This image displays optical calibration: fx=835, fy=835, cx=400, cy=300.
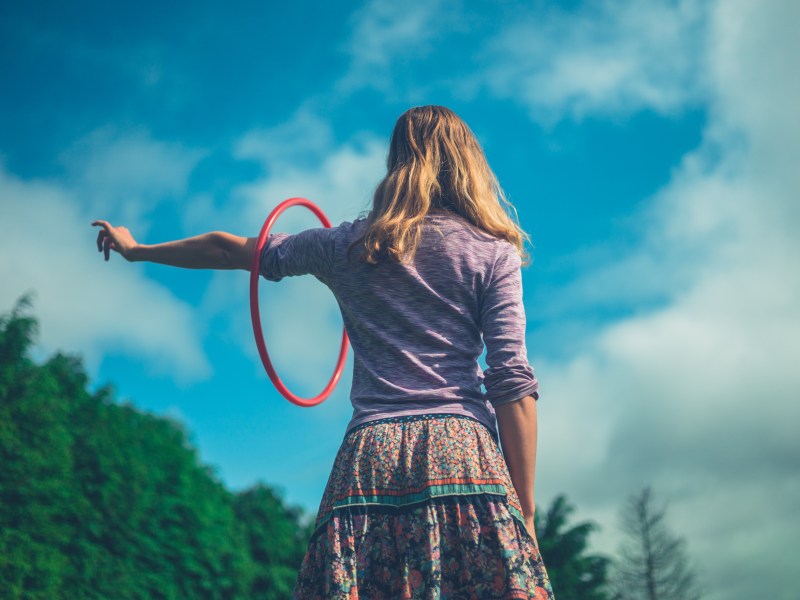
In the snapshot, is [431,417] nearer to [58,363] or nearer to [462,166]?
[462,166]

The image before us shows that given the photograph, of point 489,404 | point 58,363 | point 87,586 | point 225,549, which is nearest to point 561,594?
point 225,549

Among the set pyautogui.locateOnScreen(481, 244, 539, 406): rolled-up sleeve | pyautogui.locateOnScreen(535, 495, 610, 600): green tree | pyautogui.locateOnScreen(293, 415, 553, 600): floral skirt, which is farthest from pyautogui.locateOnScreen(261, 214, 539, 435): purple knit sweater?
pyautogui.locateOnScreen(535, 495, 610, 600): green tree

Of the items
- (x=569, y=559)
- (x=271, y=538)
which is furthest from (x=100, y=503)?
(x=569, y=559)

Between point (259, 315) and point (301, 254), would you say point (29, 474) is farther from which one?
point (301, 254)

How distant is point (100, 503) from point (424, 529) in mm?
30805

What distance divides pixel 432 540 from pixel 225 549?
124ft

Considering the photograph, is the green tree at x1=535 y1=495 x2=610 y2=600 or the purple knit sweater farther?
the green tree at x1=535 y1=495 x2=610 y2=600

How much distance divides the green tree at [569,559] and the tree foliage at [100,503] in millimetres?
14082

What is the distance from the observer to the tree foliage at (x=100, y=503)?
25.7m

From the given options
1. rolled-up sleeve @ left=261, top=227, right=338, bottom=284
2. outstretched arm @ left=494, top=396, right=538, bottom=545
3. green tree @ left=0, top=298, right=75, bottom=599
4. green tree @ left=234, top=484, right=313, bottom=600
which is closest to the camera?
outstretched arm @ left=494, top=396, right=538, bottom=545

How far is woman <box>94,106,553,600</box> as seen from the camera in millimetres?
2740

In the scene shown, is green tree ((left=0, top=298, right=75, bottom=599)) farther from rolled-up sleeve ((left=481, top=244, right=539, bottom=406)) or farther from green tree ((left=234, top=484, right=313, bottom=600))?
rolled-up sleeve ((left=481, top=244, right=539, bottom=406))

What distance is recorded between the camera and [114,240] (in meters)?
3.75

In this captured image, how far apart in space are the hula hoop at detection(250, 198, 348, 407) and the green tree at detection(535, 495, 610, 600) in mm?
39086
